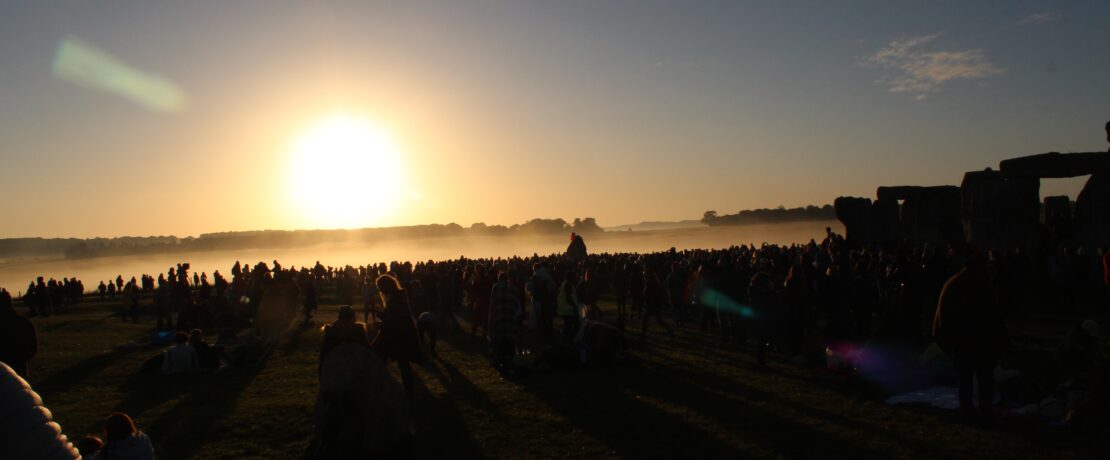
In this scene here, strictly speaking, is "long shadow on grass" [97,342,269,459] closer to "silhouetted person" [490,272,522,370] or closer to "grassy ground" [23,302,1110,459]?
"grassy ground" [23,302,1110,459]

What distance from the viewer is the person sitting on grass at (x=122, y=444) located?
5.08 metres

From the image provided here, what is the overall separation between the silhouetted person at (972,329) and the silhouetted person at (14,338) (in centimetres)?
938

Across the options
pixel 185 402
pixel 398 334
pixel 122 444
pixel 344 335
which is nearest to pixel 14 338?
pixel 185 402

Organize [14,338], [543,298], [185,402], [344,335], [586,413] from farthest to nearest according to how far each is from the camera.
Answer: [543,298] < [185,402] < [586,413] < [14,338] < [344,335]

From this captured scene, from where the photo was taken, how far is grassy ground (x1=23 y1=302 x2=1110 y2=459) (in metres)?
6.75

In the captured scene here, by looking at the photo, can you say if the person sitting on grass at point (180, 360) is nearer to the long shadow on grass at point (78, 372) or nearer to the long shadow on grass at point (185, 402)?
the long shadow on grass at point (185, 402)

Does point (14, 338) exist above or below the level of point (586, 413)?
above

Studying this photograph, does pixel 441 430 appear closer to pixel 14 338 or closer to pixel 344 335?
pixel 344 335

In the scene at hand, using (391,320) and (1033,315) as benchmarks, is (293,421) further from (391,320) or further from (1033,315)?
(1033,315)

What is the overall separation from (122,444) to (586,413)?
473cm

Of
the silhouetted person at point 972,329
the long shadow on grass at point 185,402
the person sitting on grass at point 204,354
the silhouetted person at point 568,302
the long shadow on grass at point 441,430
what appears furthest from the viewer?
the silhouetted person at point 568,302

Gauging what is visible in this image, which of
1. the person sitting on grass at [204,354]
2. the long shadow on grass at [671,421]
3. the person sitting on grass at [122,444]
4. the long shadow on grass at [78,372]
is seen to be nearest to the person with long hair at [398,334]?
the long shadow on grass at [671,421]

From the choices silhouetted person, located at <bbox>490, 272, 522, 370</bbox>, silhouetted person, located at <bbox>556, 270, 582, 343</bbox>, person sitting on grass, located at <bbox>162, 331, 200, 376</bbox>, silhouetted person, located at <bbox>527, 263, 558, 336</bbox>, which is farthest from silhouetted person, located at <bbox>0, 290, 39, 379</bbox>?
silhouetted person, located at <bbox>556, 270, 582, 343</bbox>

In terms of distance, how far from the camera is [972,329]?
7.06 meters
